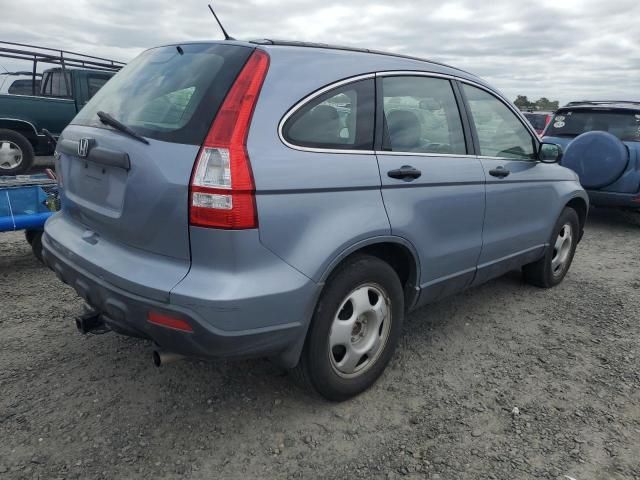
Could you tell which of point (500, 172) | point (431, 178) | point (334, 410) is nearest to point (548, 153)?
point (500, 172)

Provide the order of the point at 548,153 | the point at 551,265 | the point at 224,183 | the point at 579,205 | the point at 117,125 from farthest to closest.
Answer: the point at 579,205
the point at 551,265
the point at 548,153
the point at 117,125
the point at 224,183

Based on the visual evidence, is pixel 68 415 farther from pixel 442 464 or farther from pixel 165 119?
pixel 442 464

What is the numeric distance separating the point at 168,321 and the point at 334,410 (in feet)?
3.45

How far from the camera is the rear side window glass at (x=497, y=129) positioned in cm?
338

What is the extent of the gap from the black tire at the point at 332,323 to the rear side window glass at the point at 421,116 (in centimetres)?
65

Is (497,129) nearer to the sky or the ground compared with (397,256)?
nearer to the sky

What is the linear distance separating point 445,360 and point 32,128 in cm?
844

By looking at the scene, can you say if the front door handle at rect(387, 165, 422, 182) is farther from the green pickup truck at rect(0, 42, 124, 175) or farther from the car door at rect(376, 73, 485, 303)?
the green pickup truck at rect(0, 42, 124, 175)

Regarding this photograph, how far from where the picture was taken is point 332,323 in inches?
96.5

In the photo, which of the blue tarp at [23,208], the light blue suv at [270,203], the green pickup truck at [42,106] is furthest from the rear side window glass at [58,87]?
the light blue suv at [270,203]

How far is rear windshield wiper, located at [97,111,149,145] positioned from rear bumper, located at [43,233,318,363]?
0.65 m

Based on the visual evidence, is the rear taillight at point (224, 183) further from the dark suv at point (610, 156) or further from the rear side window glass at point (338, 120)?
the dark suv at point (610, 156)

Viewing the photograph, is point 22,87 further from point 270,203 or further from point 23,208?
point 270,203

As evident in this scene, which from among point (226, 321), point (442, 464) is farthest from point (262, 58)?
point (442, 464)
